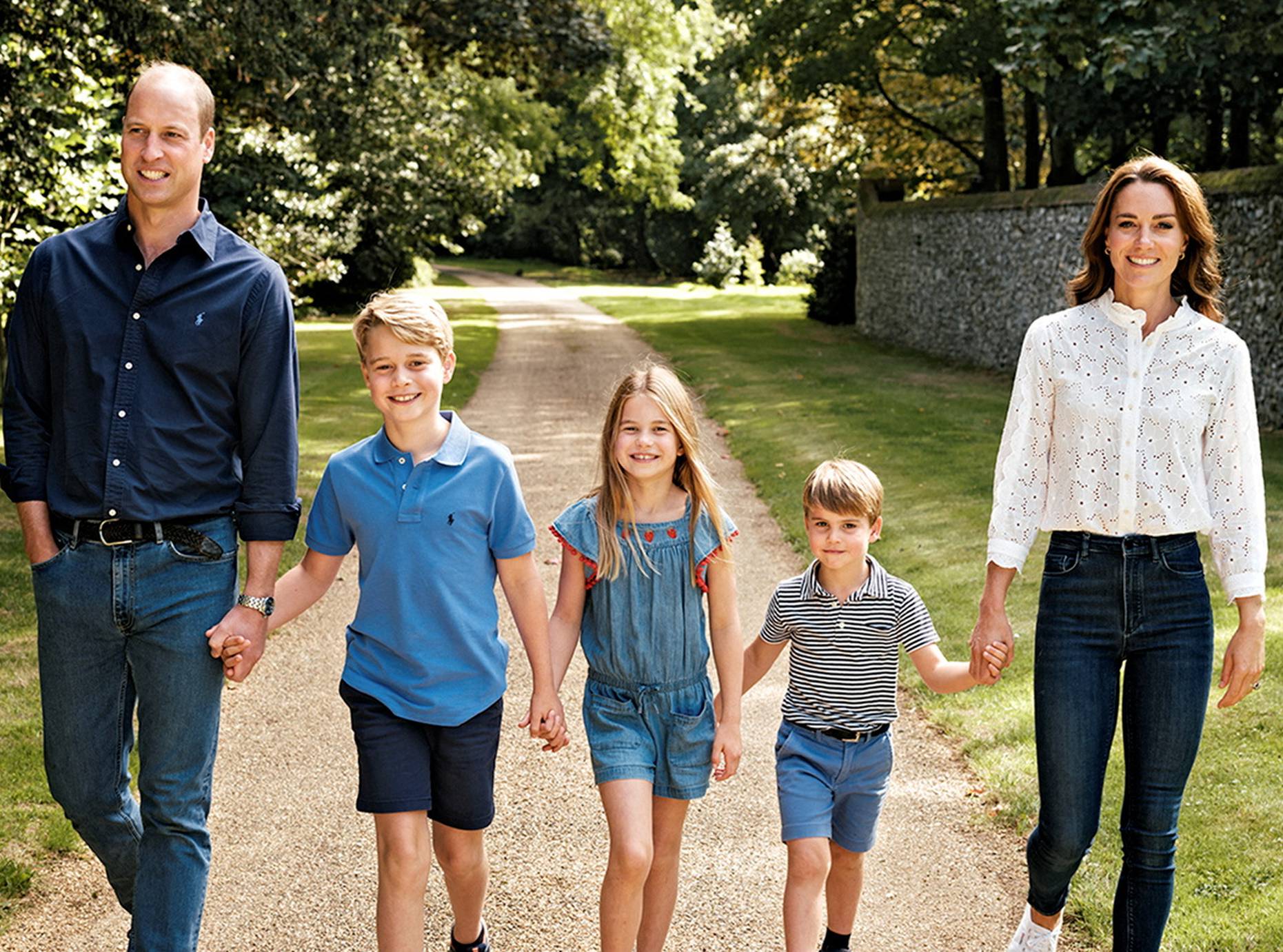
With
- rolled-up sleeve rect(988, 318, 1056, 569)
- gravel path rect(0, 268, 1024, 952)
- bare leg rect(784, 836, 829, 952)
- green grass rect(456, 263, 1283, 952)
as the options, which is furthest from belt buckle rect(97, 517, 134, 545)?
green grass rect(456, 263, 1283, 952)

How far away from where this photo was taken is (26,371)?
3.25 meters

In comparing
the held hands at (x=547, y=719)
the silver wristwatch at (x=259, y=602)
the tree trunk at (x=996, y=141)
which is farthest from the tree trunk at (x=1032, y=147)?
the silver wristwatch at (x=259, y=602)

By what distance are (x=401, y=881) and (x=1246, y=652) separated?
7.01ft

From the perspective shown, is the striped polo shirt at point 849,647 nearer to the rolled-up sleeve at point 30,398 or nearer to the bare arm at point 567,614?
the bare arm at point 567,614

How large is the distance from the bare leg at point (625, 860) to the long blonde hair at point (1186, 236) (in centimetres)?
173

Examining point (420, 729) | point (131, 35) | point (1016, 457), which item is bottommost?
point (420, 729)

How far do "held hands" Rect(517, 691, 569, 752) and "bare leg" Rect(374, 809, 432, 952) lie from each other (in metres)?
0.35

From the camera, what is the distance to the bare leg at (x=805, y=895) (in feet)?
11.3

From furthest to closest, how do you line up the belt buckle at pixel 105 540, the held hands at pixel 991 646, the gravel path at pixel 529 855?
the gravel path at pixel 529 855 < the held hands at pixel 991 646 < the belt buckle at pixel 105 540

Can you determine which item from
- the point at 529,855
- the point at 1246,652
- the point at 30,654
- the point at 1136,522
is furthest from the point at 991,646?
the point at 30,654

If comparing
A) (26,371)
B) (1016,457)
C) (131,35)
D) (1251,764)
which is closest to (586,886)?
(1016,457)

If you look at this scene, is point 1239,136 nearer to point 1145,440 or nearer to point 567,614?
point 1145,440

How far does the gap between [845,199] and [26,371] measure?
32.9 meters

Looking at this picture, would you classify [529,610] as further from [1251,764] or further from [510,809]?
[1251,764]
